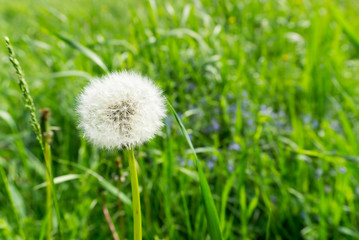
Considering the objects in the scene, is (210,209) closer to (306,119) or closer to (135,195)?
(135,195)

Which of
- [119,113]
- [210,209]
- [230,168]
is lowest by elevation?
[210,209]

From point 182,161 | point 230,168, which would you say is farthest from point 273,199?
point 182,161

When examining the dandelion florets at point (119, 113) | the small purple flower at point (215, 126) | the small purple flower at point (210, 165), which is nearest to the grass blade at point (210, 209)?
the dandelion florets at point (119, 113)

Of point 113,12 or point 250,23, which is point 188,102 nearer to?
point 250,23

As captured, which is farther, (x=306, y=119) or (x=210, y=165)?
(x=306, y=119)

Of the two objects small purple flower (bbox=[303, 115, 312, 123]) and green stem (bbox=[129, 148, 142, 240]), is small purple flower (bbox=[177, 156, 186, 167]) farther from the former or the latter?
green stem (bbox=[129, 148, 142, 240])

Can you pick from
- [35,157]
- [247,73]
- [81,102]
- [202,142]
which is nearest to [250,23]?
[247,73]
